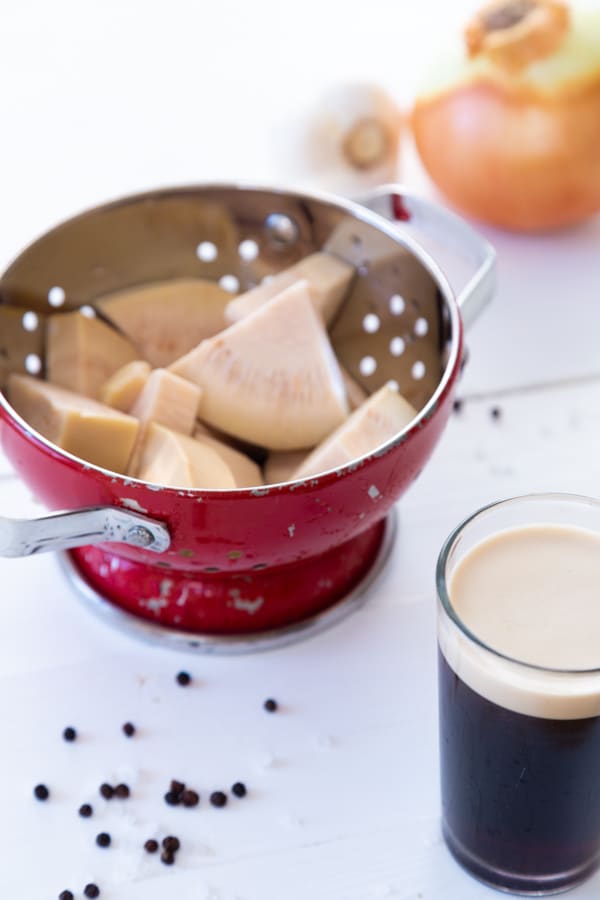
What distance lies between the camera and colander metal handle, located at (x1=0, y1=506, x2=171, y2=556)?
2.41 feet

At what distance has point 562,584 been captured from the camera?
0.68 metres

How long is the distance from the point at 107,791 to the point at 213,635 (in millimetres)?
146

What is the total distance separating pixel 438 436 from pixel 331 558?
0.42 feet

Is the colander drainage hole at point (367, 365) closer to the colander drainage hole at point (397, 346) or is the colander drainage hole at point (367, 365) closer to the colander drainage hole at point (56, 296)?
the colander drainage hole at point (397, 346)

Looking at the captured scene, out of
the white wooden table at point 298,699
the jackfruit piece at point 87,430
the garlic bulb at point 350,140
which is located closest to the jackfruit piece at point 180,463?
the jackfruit piece at point 87,430

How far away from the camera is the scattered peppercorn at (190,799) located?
0.79 meters

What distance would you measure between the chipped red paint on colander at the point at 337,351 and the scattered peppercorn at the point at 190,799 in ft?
0.46

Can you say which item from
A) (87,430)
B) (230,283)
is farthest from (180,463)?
(230,283)

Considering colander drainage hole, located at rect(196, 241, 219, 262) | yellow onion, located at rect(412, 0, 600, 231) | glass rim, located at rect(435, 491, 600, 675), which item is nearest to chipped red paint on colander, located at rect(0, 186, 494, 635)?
colander drainage hole, located at rect(196, 241, 219, 262)

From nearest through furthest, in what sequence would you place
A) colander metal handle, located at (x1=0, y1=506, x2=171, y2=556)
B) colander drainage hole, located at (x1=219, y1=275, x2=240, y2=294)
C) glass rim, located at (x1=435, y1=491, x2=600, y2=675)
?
1. glass rim, located at (x1=435, y1=491, x2=600, y2=675)
2. colander metal handle, located at (x1=0, y1=506, x2=171, y2=556)
3. colander drainage hole, located at (x1=219, y1=275, x2=240, y2=294)

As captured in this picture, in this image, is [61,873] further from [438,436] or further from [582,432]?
[582,432]

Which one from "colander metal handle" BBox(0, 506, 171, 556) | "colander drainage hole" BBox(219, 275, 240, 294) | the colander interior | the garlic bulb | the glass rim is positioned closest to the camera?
the glass rim

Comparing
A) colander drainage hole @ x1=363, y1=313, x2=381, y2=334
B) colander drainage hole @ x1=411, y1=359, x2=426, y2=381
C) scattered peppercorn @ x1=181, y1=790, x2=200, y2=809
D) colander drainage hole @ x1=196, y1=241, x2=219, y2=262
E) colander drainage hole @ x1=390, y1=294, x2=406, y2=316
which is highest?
colander drainage hole @ x1=196, y1=241, x2=219, y2=262

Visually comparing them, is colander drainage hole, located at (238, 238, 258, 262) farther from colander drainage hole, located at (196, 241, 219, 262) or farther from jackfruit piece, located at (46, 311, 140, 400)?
jackfruit piece, located at (46, 311, 140, 400)
